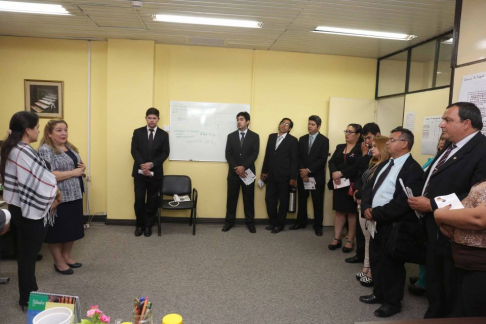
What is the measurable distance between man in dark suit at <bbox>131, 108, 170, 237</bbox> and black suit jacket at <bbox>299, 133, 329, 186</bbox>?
80.2 inches

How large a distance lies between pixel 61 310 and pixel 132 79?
412 centimetres

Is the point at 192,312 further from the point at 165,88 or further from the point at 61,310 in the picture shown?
the point at 165,88

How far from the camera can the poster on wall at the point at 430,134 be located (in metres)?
3.79

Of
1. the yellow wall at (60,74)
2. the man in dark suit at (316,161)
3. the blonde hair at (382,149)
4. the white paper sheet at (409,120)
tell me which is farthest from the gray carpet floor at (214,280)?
the white paper sheet at (409,120)

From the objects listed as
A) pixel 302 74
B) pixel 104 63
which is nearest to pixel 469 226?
pixel 302 74

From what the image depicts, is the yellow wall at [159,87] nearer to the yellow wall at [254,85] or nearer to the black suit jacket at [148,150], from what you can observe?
the yellow wall at [254,85]

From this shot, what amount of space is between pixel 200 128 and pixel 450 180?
3628 mm

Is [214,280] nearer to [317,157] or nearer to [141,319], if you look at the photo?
[141,319]

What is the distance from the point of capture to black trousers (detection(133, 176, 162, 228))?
451 centimetres

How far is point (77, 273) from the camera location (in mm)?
3193

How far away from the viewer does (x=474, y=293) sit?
1.71 meters

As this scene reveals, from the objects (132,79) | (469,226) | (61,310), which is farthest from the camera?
(132,79)

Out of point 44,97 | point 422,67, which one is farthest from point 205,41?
point 422,67

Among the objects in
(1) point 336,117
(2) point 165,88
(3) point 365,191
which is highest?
(2) point 165,88
